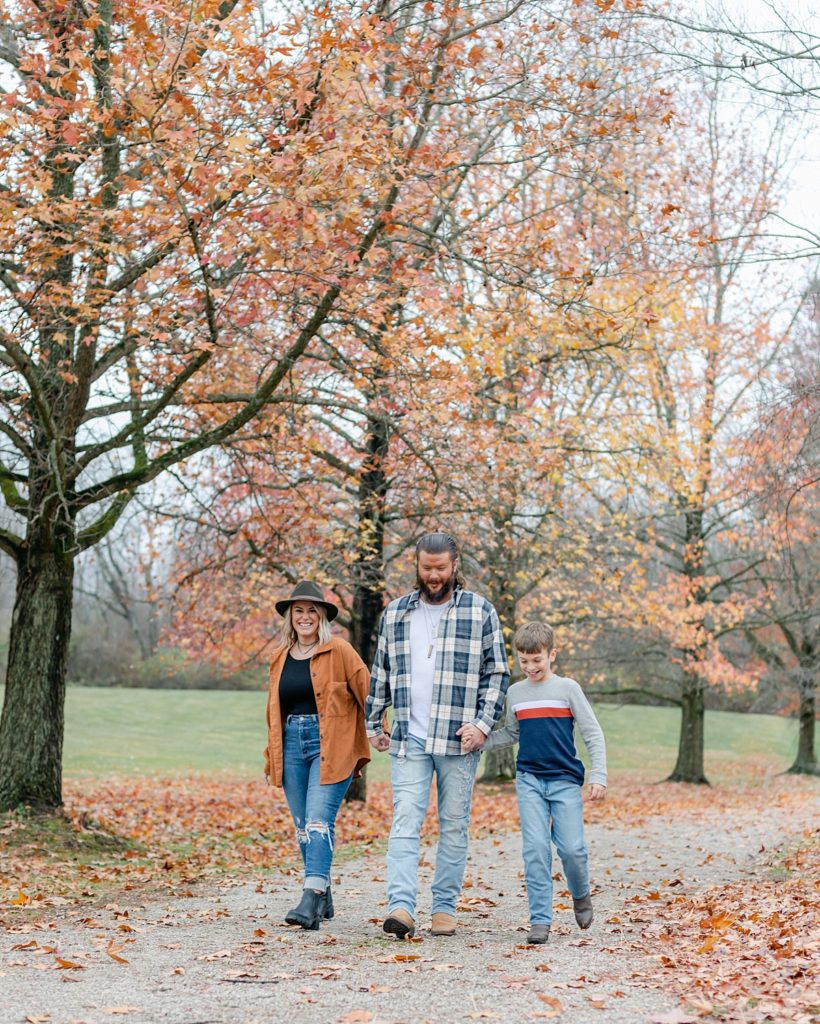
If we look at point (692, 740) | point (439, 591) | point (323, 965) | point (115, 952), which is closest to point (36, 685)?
point (115, 952)

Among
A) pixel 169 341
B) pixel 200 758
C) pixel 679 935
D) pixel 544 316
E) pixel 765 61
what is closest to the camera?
pixel 679 935

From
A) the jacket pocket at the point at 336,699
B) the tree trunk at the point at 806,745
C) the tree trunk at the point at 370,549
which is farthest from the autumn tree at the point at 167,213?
the tree trunk at the point at 806,745

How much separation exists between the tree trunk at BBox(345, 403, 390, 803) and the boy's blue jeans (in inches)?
273

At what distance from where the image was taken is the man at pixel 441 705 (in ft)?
20.6

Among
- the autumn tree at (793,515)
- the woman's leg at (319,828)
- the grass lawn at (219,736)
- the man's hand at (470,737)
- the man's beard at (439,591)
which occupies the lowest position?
the grass lawn at (219,736)

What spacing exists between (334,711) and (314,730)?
0.17 m

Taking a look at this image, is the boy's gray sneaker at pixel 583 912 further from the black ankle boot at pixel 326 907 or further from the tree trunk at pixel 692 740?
the tree trunk at pixel 692 740

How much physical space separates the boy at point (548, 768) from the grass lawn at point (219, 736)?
2011cm

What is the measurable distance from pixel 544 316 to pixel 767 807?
9.62 metres

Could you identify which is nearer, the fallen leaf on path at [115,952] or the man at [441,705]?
the fallen leaf on path at [115,952]

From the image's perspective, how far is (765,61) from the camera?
28.0 ft

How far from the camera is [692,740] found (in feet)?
89.4

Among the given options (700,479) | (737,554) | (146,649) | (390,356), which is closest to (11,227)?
(390,356)

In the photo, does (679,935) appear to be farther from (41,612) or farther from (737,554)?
(737,554)
